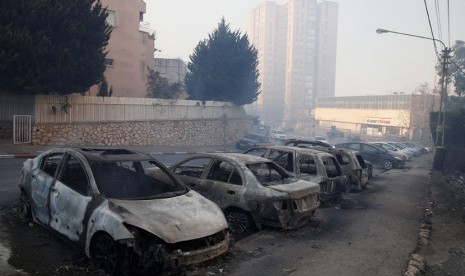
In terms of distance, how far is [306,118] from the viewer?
117938 millimetres

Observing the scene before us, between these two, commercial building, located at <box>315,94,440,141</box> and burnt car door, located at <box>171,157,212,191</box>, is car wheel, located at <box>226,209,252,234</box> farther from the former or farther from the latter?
commercial building, located at <box>315,94,440,141</box>

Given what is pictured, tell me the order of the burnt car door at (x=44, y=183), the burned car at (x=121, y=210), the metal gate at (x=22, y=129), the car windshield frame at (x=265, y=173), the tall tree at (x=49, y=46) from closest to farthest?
1. the burned car at (x=121, y=210)
2. the burnt car door at (x=44, y=183)
3. the car windshield frame at (x=265, y=173)
4. the tall tree at (x=49, y=46)
5. the metal gate at (x=22, y=129)

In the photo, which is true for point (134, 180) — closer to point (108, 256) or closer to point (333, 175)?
point (108, 256)

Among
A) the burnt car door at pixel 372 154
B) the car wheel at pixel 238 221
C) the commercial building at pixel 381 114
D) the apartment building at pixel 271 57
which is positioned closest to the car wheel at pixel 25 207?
the car wheel at pixel 238 221

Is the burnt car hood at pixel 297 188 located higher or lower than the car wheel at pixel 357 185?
higher

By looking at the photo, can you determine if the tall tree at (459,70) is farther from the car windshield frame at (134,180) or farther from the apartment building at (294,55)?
the apartment building at (294,55)

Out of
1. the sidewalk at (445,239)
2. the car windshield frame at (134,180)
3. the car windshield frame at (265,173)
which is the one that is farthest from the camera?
the car windshield frame at (265,173)

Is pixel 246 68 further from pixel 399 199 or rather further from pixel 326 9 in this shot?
pixel 326 9

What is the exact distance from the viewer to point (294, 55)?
123 meters

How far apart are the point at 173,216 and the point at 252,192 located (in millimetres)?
2294

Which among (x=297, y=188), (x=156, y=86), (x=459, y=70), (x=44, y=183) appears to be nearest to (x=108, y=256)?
(x=44, y=183)

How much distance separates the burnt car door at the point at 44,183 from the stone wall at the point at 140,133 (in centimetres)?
1570

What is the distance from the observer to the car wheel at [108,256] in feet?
A: 16.5

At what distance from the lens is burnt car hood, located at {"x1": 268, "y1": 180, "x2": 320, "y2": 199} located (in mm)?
7361
